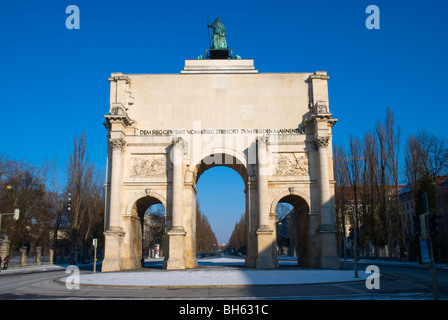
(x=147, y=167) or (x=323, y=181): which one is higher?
(x=147, y=167)

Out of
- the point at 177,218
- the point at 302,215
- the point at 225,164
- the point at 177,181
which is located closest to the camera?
the point at 177,218

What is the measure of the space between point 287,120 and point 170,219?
1108cm

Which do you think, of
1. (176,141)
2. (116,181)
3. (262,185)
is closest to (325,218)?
(262,185)

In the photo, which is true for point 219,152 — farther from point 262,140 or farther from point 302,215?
point 302,215

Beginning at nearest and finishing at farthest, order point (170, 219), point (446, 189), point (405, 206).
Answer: point (170, 219) → point (446, 189) → point (405, 206)

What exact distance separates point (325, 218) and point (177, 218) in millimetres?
9829

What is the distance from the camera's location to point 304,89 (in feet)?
104

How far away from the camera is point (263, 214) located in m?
28.6

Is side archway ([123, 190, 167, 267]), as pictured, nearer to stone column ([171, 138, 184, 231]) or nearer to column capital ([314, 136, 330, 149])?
stone column ([171, 138, 184, 231])

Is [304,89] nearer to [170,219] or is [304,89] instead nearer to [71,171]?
[170,219]

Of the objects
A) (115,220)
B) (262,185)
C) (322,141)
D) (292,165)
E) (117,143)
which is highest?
(117,143)

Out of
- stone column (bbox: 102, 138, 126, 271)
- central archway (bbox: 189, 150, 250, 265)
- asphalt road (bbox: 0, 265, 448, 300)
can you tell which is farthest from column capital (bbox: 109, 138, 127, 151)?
asphalt road (bbox: 0, 265, 448, 300)

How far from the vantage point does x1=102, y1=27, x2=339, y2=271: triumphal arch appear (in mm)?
28609
